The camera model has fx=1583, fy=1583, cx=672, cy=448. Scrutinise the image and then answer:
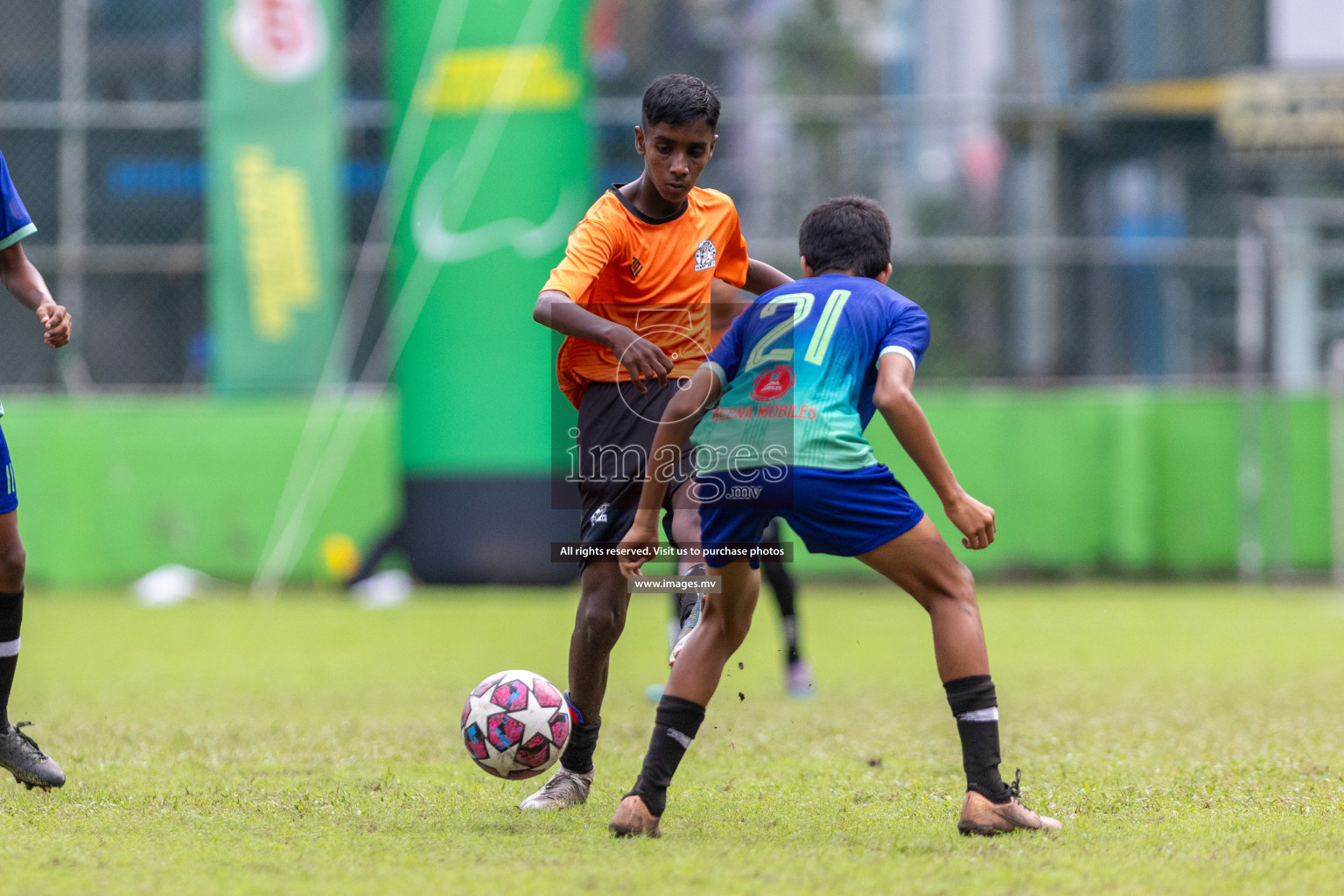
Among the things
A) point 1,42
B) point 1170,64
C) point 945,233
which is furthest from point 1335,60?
point 1,42

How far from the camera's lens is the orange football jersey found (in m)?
4.52

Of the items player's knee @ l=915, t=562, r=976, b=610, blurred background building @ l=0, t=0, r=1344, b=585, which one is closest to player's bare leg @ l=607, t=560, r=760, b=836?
player's knee @ l=915, t=562, r=976, b=610

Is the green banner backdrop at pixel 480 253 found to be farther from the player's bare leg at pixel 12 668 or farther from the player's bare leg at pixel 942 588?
the player's bare leg at pixel 942 588

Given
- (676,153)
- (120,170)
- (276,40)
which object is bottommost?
(676,153)

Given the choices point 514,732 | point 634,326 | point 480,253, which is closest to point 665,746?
point 514,732

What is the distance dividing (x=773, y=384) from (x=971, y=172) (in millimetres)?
13712

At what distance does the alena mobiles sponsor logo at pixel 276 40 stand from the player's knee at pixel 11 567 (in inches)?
427

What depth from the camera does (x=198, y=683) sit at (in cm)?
782

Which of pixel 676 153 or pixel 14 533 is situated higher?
pixel 676 153

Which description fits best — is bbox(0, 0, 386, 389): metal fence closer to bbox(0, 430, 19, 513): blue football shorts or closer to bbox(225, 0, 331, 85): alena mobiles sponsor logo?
bbox(225, 0, 331, 85): alena mobiles sponsor logo


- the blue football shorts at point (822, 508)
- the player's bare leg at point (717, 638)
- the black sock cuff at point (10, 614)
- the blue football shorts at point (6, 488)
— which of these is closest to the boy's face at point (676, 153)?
the blue football shorts at point (822, 508)

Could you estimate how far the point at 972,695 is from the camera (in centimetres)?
402

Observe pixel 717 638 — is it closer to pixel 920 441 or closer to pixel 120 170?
pixel 920 441

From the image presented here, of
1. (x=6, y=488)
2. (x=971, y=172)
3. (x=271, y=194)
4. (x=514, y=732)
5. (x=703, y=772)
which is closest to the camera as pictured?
(x=514, y=732)
